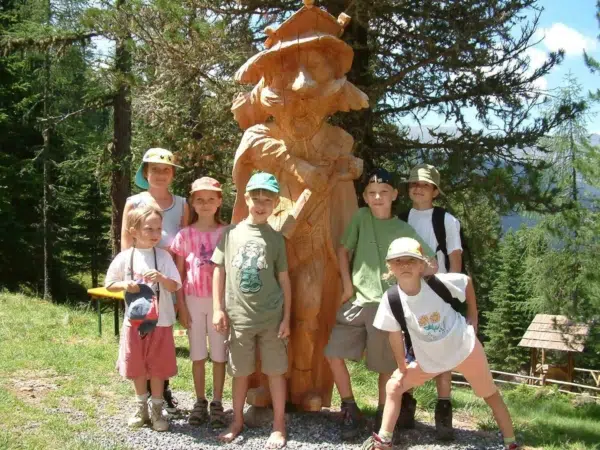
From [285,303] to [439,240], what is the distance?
3.75ft

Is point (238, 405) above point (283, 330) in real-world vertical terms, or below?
below

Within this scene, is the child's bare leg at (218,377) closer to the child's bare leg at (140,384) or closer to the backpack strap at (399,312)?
the child's bare leg at (140,384)

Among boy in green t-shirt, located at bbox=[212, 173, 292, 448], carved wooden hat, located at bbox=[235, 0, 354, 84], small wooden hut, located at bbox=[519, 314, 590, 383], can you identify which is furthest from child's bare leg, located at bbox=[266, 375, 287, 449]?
small wooden hut, located at bbox=[519, 314, 590, 383]

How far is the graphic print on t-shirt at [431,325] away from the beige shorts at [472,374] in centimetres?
20

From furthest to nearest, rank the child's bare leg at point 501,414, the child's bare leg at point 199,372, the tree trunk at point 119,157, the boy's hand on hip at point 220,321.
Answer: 1. the tree trunk at point 119,157
2. the child's bare leg at point 199,372
3. the boy's hand on hip at point 220,321
4. the child's bare leg at point 501,414

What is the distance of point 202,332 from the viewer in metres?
4.09

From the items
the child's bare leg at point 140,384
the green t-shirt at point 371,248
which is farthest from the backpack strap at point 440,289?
the child's bare leg at point 140,384

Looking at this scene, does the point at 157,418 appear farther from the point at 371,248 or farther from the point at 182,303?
the point at 371,248

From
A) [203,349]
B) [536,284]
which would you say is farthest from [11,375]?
[536,284]

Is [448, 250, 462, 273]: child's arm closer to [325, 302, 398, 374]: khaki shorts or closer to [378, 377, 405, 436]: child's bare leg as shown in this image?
[325, 302, 398, 374]: khaki shorts

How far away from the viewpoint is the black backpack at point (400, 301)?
3447 mm

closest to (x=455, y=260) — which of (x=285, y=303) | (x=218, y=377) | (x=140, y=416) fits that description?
(x=285, y=303)

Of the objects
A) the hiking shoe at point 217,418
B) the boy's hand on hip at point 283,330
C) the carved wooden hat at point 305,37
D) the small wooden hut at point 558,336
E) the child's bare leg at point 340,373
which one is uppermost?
the carved wooden hat at point 305,37

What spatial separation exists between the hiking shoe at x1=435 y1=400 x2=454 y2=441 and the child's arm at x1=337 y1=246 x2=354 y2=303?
998mm
